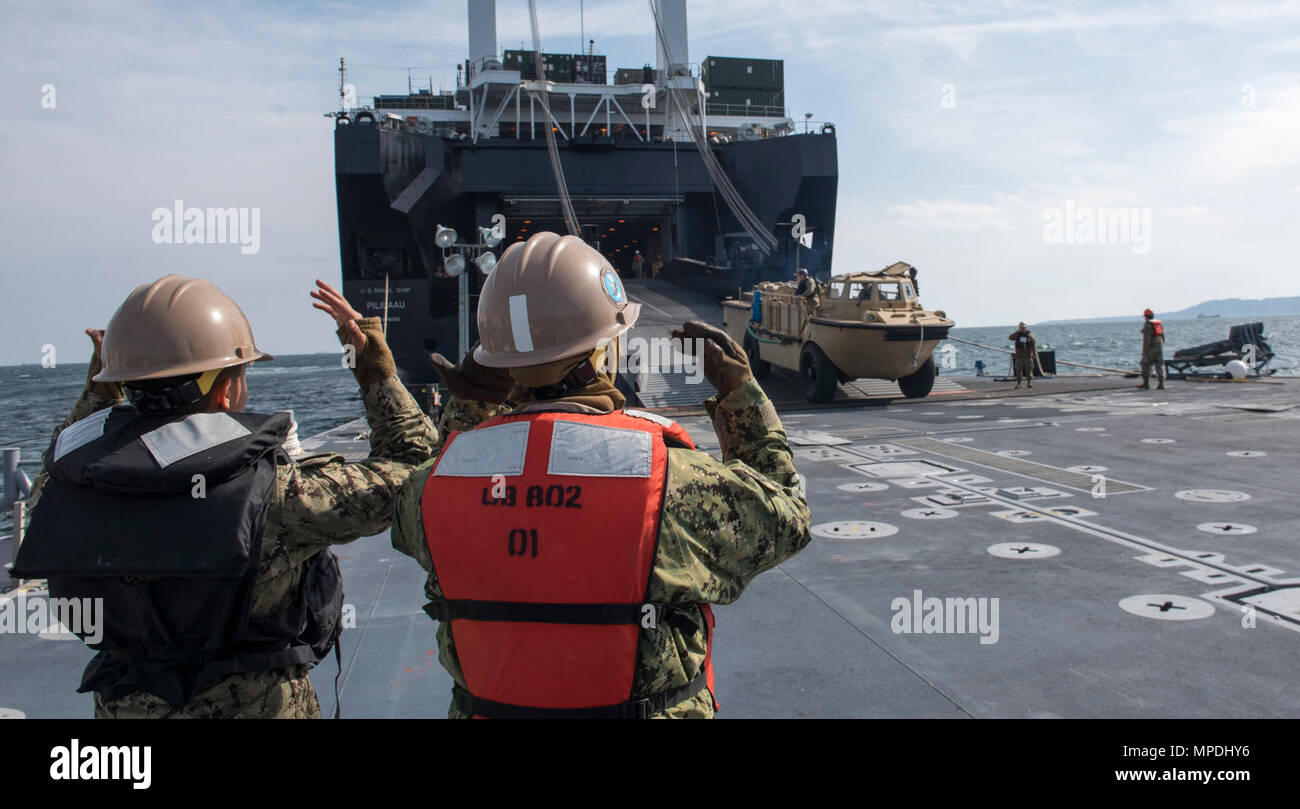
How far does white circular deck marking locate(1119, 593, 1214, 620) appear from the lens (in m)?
3.65

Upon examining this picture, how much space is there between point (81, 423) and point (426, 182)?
69.9ft

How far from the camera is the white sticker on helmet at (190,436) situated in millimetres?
1612

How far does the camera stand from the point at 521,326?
157 cm

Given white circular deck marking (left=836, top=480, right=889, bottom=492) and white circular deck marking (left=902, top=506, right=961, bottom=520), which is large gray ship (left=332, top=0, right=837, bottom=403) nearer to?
white circular deck marking (left=836, top=480, right=889, bottom=492)

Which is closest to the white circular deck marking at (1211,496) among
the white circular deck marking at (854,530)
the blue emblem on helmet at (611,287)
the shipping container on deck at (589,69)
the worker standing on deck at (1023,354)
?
the white circular deck marking at (854,530)

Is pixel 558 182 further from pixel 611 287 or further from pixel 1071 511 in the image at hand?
pixel 611 287

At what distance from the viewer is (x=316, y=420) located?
25.6 metres

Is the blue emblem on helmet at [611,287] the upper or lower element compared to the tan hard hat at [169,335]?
upper

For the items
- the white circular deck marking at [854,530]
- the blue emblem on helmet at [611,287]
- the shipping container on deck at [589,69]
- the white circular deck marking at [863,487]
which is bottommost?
the white circular deck marking at [854,530]

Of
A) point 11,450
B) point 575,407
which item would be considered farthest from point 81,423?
point 11,450

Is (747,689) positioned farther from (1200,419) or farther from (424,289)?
(424,289)

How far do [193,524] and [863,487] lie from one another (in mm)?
5795

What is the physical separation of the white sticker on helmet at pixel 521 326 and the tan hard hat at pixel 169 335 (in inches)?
27.8

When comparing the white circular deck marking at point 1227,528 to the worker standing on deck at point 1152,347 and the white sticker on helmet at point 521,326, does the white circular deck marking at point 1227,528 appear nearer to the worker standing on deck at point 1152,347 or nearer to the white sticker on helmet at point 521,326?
the white sticker on helmet at point 521,326
